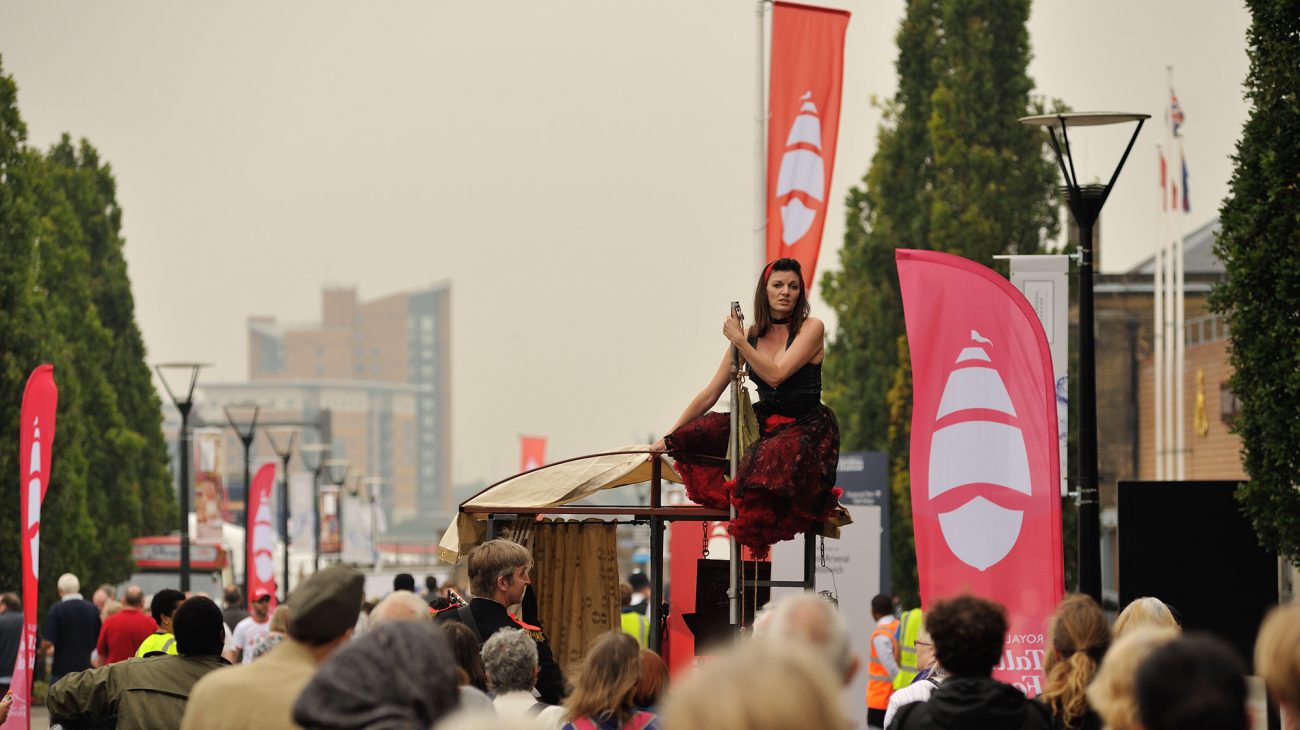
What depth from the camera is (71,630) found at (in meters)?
20.2

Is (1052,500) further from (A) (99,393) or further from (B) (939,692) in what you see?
(A) (99,393)

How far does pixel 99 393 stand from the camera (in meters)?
42.3

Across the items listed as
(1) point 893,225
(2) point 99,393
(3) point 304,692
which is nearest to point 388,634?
(3) point 304,692

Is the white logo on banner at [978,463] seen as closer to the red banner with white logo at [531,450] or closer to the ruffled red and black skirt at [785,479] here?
the ruffled red and black skirt at [785,479]

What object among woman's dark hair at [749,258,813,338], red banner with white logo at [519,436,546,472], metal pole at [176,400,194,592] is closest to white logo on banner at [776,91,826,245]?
woman's dark hair at [749,258,813,338]

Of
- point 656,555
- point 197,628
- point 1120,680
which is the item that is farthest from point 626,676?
point 656,555

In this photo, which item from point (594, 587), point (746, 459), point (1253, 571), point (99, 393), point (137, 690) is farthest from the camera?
point (99, 393)

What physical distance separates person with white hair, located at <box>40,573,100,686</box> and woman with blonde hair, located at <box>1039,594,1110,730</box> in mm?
15518

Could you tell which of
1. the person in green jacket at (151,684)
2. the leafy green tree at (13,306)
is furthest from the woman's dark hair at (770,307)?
the leafy green tree at (13,306)

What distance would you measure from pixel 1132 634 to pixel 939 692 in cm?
96

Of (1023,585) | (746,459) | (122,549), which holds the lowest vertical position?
(122,549)

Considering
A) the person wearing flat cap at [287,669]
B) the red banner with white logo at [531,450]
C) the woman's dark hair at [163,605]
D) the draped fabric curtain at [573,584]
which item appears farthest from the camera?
the red banner with white logo at [531,450]

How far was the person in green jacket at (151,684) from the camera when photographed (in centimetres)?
736

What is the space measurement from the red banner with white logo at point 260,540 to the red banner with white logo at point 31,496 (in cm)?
1706
